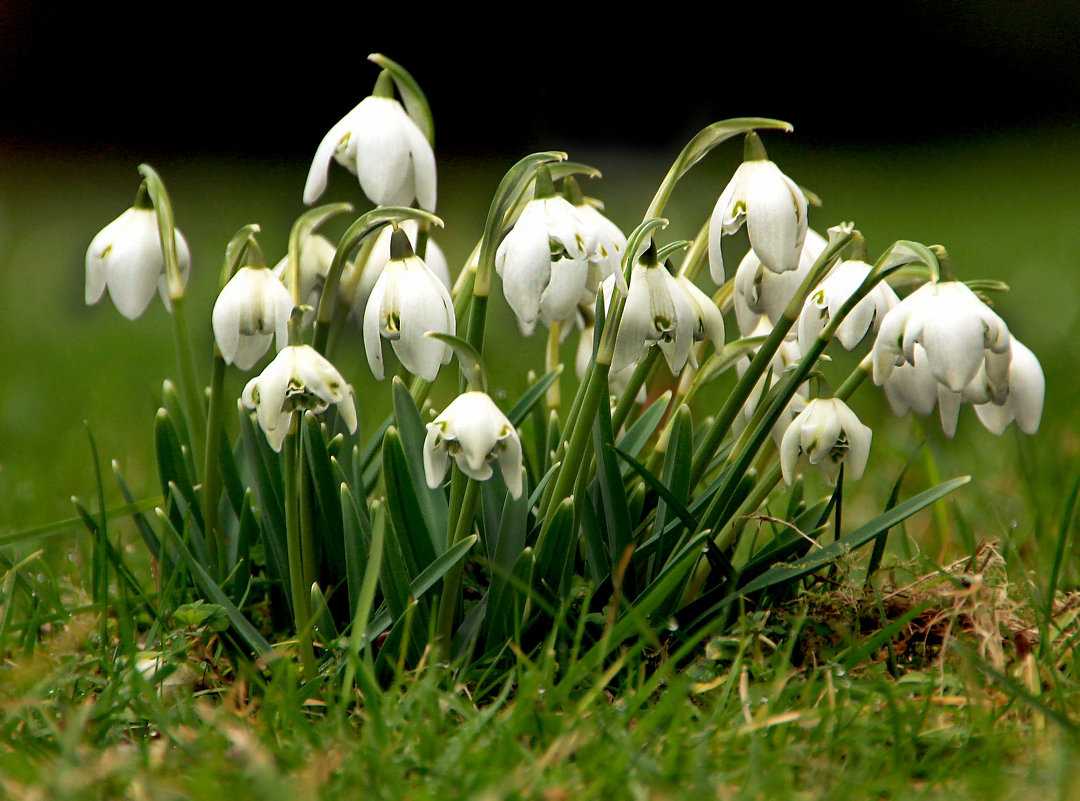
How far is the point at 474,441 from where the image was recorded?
105 centimetres

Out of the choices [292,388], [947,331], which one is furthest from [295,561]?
[947,331]

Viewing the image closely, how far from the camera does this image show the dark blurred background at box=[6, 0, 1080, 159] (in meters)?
8.99

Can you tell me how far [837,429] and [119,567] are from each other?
887 mm

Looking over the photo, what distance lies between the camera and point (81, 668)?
1311 mm

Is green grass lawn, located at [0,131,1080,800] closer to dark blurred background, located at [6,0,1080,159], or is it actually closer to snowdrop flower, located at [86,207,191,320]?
snowdrop flower, located at [86,207,191,320]

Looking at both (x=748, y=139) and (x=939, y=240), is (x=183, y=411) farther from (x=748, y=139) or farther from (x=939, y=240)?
(x=939, y=240)

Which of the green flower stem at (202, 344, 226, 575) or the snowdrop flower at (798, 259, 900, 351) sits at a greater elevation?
the snowdrop flower at (798, 259, 900, 351)

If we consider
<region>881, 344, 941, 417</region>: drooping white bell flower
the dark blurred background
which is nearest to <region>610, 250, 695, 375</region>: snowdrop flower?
<region>881, 344, 941, 417</region>: drooping white bell flower

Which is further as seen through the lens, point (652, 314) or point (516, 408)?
point (516, 408)

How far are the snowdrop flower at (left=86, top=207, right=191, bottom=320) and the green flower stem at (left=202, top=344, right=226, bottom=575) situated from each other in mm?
111

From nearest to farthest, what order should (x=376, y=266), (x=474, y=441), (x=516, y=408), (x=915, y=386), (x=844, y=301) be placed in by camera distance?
(x=474, y=441) < (x=844, y=301) < (x=915, y=386) < (x=376, y=266) < (x=516, y=408)

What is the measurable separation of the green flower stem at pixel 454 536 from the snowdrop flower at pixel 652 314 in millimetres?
234

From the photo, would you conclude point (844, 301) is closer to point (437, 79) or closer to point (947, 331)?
point (947, 331)

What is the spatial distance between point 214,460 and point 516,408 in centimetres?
40
